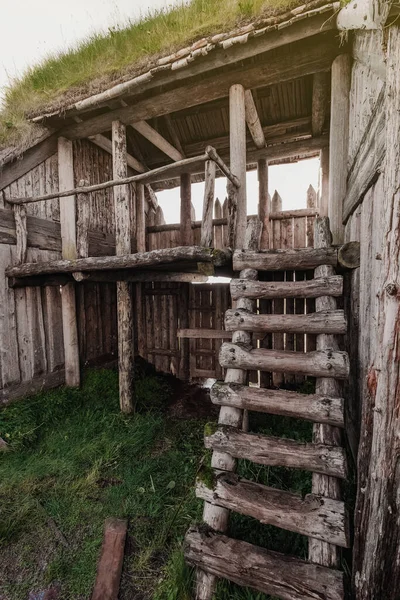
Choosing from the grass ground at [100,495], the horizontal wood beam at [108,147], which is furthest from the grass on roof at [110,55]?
the grass ground at [100,495]

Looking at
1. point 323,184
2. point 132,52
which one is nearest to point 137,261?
point 132,52

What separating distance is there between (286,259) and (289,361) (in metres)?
1.15

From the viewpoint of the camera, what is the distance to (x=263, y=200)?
6055 millimetres

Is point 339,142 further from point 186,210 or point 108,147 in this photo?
point 108,147

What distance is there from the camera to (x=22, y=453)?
145 inches

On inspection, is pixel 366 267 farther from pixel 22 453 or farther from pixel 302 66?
pixel 22 453

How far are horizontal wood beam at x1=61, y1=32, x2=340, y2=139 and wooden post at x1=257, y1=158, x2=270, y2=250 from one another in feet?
7.47

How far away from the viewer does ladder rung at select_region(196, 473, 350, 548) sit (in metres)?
1.69

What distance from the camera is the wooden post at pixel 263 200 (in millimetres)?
5820

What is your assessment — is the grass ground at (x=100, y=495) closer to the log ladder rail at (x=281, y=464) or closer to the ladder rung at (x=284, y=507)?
the log ladder rail at (x=281, y=464)

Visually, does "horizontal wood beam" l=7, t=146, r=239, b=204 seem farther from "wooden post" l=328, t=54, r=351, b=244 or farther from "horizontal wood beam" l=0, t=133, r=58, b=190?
"wooden post" l=328, t=54, r=351, b=244

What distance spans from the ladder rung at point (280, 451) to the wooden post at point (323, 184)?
15.0 feet

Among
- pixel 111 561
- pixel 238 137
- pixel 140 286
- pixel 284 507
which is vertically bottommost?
pixel 111 561

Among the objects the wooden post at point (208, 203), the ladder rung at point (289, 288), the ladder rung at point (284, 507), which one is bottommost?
the ladder rung at point (284, 507)
